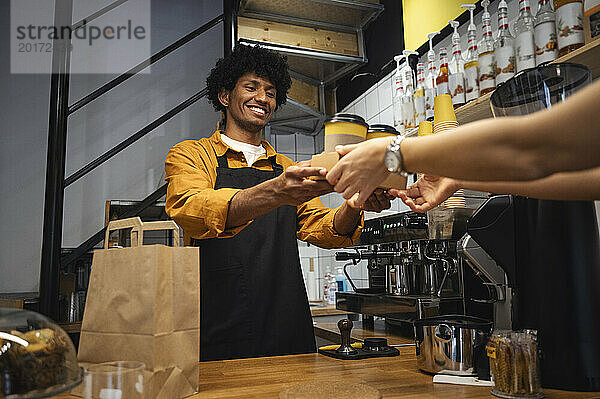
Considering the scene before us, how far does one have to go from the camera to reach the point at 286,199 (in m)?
1.40

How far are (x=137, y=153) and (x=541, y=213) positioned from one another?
3.10 metres

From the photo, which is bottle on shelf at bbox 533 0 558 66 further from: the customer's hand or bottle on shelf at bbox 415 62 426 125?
the customer's hand

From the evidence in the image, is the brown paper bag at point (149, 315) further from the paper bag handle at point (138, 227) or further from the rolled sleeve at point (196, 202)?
the rolled sleeve at point (196, 202)

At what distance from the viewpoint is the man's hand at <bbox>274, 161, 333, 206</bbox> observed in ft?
4.16

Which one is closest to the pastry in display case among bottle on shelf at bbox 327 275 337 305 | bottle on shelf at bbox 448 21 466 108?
bottle on shelf at bbox 448 21 466 108

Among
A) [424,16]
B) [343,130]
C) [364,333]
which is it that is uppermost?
[424,16]

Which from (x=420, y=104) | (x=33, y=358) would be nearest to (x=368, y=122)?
(x=420, y=104)

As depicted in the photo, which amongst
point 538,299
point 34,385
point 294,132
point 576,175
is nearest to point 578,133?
point 576,175

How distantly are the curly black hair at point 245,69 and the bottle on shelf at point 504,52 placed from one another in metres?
0.86

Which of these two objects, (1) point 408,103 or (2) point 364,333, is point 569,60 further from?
(2) point 364,333

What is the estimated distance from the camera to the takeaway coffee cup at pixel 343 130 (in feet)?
3.74

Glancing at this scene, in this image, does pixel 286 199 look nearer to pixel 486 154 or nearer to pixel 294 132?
pixel 486 154

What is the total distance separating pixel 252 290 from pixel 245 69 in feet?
2.88

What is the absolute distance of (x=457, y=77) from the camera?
6.05ft
